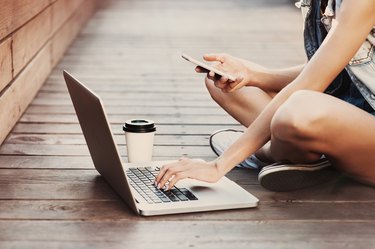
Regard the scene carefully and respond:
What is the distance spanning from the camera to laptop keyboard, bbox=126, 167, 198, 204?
2.27 m

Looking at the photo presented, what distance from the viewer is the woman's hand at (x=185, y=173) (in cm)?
224

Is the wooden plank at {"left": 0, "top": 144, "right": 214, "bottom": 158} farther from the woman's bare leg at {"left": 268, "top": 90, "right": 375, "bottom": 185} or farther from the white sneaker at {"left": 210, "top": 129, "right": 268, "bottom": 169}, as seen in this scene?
the woman's bare leg at {"left": 268, "top": 90, "right": 375, "bottom": 185}

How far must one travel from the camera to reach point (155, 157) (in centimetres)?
286

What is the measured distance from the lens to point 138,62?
4957 mm

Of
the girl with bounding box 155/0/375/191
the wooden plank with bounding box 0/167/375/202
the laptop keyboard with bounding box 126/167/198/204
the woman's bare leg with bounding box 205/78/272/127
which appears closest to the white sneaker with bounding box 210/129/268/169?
the woman's bare leg with bounding box 205/78/272/127

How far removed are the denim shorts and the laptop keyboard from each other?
24.7 inches

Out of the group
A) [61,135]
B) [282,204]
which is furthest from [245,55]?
[282,204]

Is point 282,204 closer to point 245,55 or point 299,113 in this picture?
point 299,113

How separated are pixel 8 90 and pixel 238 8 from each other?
4916 mm

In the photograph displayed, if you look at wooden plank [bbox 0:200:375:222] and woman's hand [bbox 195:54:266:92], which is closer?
wooden plank [bbox 0:200:375:222]

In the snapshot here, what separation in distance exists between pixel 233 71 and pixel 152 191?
1.87 ft

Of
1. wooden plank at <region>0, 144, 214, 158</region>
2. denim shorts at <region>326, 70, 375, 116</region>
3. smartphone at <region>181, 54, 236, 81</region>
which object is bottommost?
wooden plank at <region>0, 144, 214, 158</region>

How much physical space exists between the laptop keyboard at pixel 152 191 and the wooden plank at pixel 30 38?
1129mm

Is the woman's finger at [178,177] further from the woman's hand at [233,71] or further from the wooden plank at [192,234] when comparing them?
the woman's hand at [233,71]
